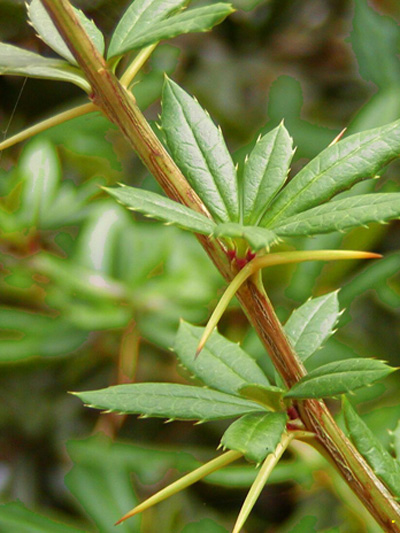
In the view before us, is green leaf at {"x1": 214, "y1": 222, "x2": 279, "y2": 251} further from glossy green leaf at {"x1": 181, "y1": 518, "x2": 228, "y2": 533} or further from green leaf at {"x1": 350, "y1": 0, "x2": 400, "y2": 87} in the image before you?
green leaf at {"x1": 350, "y1": 0, "x2": 400, "y2": 87}

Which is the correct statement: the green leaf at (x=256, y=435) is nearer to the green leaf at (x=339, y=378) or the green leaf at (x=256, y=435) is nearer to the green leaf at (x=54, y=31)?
the green leaf at (x=339, y=378)

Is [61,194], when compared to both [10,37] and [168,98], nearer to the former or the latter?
[10,37]

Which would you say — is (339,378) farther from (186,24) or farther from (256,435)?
(186,24)

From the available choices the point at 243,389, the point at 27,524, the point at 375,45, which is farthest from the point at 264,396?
the point at 375,45

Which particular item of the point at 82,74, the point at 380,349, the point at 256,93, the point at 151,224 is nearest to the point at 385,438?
the point at 380,349

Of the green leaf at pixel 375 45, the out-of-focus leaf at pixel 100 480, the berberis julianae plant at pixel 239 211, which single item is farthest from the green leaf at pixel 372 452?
the green leaf at pixel 375 45

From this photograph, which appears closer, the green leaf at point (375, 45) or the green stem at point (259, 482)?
the green stem at point (259, 482)

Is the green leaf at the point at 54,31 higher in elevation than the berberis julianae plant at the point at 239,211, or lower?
higher
